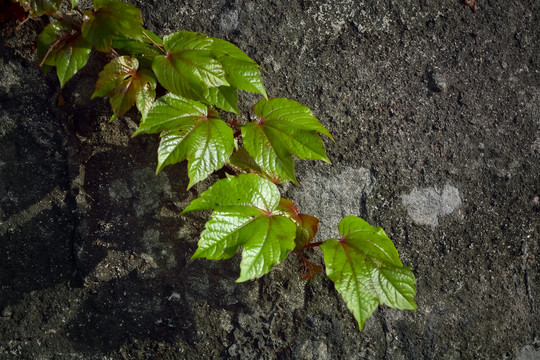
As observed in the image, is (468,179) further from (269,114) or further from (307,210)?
(269,114)

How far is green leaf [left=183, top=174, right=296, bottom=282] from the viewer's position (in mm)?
1081

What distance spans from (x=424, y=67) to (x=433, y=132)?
8.1 inches

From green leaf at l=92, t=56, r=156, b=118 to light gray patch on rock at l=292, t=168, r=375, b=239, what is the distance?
1.66 ft

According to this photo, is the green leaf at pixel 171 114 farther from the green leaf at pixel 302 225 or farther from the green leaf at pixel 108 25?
the green leaf at pixel 302 225

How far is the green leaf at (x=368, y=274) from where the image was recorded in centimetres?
111

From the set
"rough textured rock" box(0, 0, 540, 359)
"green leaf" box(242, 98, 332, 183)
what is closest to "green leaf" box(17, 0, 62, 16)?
"rough textured rock" box(0, 0, 540, 359)

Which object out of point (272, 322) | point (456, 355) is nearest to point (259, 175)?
point (272, 322)

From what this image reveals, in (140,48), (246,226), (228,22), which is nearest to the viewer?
(246,226)

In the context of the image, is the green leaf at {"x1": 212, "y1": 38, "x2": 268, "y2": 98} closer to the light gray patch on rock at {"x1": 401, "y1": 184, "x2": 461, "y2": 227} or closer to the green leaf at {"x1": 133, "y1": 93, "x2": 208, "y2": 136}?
the green leaf at {"x1": 133, "y1": 93, "x2": 208, "y2": 136}

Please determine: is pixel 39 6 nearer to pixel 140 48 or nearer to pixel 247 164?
pixel 140 48

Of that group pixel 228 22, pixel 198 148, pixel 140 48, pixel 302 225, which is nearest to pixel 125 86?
pixel 140 48

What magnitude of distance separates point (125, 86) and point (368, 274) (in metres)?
0.79

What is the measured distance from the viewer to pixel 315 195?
137cm

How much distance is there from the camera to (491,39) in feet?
4.73
